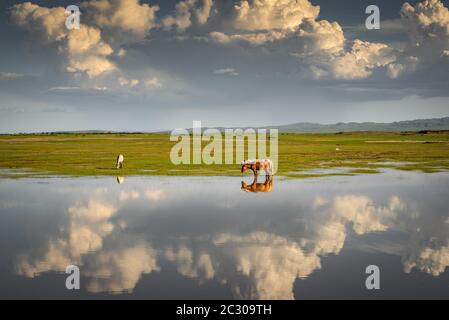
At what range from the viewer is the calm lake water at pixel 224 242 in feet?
30.8

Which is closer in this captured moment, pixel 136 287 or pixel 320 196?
pixel 136 287

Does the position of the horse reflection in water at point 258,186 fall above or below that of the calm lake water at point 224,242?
above

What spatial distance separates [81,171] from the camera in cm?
3212

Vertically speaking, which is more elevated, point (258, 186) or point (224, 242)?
point (258, 186)

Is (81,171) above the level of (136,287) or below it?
above

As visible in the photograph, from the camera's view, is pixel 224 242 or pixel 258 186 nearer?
pixel 224 242

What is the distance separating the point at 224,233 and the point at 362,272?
476 cm

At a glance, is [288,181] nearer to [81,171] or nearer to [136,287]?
[81,171]

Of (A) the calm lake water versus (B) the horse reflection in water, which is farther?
(B) the horse reflection in water

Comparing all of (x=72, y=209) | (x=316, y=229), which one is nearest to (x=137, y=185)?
(x=72, y=209)

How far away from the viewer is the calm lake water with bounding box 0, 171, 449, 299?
939 cm

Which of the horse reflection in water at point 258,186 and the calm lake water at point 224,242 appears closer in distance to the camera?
the calm lake water at point 224,242

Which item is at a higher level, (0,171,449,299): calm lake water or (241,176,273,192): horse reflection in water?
(241,176,273,192): horse reflection in water

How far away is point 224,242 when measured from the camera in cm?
1280
